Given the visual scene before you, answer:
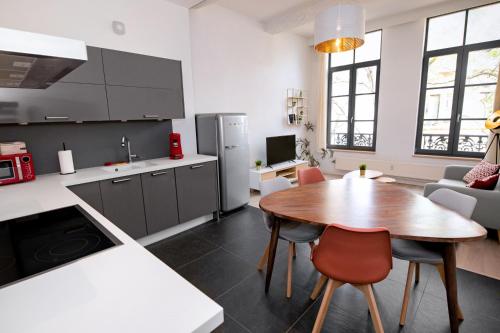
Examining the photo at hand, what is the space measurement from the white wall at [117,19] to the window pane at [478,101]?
485 cm

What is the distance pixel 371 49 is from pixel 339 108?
4.58 ft

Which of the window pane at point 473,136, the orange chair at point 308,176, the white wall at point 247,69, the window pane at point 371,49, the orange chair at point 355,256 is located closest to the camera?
the orange chair at point 355,256

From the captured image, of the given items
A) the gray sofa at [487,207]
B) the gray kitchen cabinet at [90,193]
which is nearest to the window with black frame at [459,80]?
the gray sofa at [487,207]

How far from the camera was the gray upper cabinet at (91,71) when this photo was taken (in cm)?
238

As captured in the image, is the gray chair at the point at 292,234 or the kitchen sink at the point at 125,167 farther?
the kitchen sink at the point at 125,167

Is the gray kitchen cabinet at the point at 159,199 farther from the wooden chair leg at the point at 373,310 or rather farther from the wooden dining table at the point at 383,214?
the wooden chair leg at the point at 373,310

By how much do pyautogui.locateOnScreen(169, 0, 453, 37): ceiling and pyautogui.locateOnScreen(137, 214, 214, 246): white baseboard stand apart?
3.40m

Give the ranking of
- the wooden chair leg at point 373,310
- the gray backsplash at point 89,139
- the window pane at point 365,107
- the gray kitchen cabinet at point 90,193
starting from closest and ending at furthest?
the wooden chair leg at point 373,310 → the gray kitchen cabinet at point 90,193 → the gray backsplash at point 89,139 → the window pane at point 365,107

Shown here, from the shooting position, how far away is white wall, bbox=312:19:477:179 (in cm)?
479

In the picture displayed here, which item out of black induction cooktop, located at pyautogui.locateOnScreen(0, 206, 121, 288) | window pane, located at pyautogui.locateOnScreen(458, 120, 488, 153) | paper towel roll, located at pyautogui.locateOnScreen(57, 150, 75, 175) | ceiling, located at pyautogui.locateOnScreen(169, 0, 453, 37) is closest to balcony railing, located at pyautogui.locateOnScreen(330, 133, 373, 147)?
window pane, located at pyautogui.locateOnScreen(458, 120, 488, 153)

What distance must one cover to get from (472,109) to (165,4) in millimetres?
5354

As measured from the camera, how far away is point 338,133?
624 centimetres

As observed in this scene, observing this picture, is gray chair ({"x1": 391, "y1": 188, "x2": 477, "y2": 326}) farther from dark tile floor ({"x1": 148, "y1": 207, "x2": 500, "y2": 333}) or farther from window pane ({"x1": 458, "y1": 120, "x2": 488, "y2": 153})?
window pane ({"x1": 458, "y1": 120, "x2": 488, "y2": 153})

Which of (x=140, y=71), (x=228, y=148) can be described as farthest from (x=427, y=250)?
(x=140, y=71)
